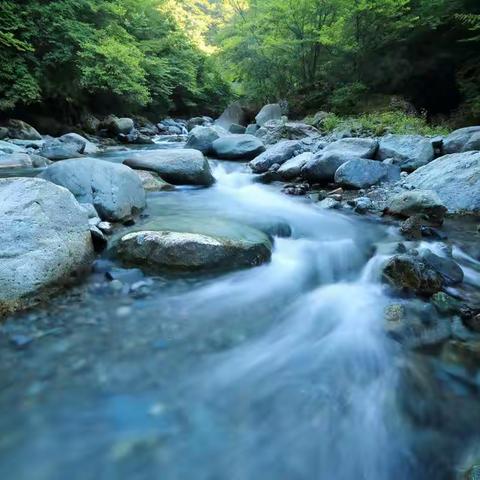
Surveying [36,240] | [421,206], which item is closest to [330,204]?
[421,206]

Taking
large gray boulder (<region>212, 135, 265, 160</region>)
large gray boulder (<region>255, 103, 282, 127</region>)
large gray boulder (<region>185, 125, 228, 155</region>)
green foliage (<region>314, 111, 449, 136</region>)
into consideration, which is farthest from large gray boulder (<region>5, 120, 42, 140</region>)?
green foliage (<region>314, 111, 449, 136</region>)

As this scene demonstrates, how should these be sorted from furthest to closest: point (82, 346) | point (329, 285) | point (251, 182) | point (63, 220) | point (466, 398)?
point (251, 182) < point (329, 285) < point (63, 220) < point (82, 346) < point (466, 398)

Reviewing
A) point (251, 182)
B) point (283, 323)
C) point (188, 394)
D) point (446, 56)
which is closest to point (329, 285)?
point (283, 323)

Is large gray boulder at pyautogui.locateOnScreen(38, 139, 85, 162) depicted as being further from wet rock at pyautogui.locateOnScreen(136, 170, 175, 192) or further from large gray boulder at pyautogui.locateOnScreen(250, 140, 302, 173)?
large gray boulder at pyautogui.locateOnScreen(250, 140, 302, 173)

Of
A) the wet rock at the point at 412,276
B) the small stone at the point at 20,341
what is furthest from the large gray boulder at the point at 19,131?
the wet rock at the point at 412,276

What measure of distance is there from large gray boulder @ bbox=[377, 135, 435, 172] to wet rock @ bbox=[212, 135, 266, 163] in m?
3.38

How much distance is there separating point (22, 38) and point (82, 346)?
39.5ft

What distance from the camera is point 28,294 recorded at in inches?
115

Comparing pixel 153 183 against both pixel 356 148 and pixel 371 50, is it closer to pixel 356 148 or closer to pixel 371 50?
pixel 356 148

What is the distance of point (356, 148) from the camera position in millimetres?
7637

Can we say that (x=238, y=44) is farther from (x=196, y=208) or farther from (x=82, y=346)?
(x=82, y=346)

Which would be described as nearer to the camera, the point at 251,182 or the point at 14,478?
the point at 14,478

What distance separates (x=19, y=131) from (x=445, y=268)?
1183 centimetres

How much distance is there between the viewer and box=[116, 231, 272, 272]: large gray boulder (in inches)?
141
